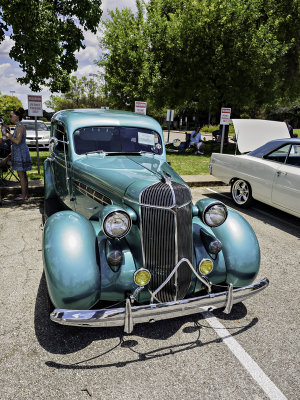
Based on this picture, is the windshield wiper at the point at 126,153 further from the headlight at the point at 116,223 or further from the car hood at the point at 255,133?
the car hood at the point at 255,133

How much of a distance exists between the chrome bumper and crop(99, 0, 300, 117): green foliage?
15.5 m

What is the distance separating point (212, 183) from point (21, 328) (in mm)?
7643

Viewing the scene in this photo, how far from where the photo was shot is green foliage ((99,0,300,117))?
50.8ft

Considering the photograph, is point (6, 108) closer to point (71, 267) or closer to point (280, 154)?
point (280, 154)

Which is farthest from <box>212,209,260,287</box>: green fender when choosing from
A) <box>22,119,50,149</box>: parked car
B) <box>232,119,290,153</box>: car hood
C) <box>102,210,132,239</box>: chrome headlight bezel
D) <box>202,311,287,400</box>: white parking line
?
<box>22,119,50,149</box>: parked car

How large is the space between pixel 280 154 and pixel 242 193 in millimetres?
1271

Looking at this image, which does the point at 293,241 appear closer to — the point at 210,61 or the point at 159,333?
the point at 159,333

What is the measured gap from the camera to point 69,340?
9.11 ft

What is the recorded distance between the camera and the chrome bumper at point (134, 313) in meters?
2.30

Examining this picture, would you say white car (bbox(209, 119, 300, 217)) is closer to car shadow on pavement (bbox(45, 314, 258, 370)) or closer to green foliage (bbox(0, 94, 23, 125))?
car shadow on pavement (bbox(45, 314, 258, 370))

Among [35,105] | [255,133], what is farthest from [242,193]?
[35,105]

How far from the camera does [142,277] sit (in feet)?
8.57

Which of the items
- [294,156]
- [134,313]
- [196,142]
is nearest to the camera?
[134,313]

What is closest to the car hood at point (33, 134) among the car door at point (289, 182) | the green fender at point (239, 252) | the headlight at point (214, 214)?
the car door at point (289, 182)
